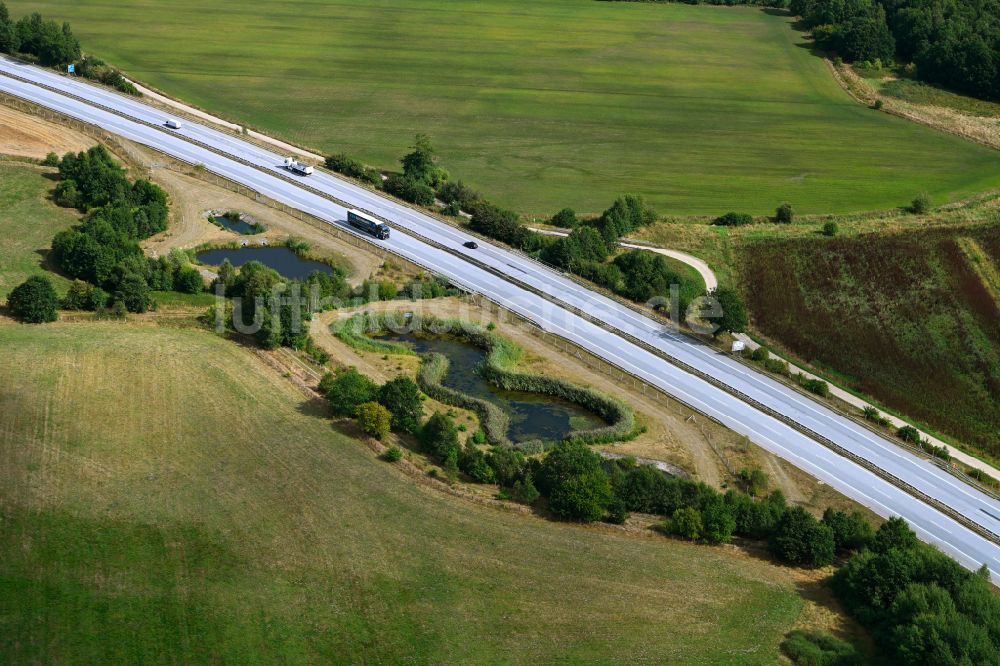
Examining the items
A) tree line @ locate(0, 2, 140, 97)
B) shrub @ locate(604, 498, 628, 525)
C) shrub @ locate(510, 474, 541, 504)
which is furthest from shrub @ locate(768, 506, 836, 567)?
tree line @ locate(0, 2, 140, 97)

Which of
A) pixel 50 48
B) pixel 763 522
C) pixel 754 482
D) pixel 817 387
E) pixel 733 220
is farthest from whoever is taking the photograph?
pixel 50 48

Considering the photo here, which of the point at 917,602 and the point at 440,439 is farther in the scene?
the point at 440,439

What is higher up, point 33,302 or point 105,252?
point 105,252

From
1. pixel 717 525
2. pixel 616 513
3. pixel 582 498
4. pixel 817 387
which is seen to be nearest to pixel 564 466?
pixel 582 498

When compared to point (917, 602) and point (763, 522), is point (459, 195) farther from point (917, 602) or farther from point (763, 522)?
point (917, 602)

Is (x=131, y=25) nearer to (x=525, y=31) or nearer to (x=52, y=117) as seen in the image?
(x=52, y=117)

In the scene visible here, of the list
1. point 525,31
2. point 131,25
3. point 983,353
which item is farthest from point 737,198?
point 131,25

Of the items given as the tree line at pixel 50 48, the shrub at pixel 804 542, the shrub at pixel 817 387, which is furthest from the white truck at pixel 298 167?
the shrub at pixel 804 542

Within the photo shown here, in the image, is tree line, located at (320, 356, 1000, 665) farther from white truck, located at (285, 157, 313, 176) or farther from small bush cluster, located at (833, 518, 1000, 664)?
white truck, located at (285, 157, 313, 176)
